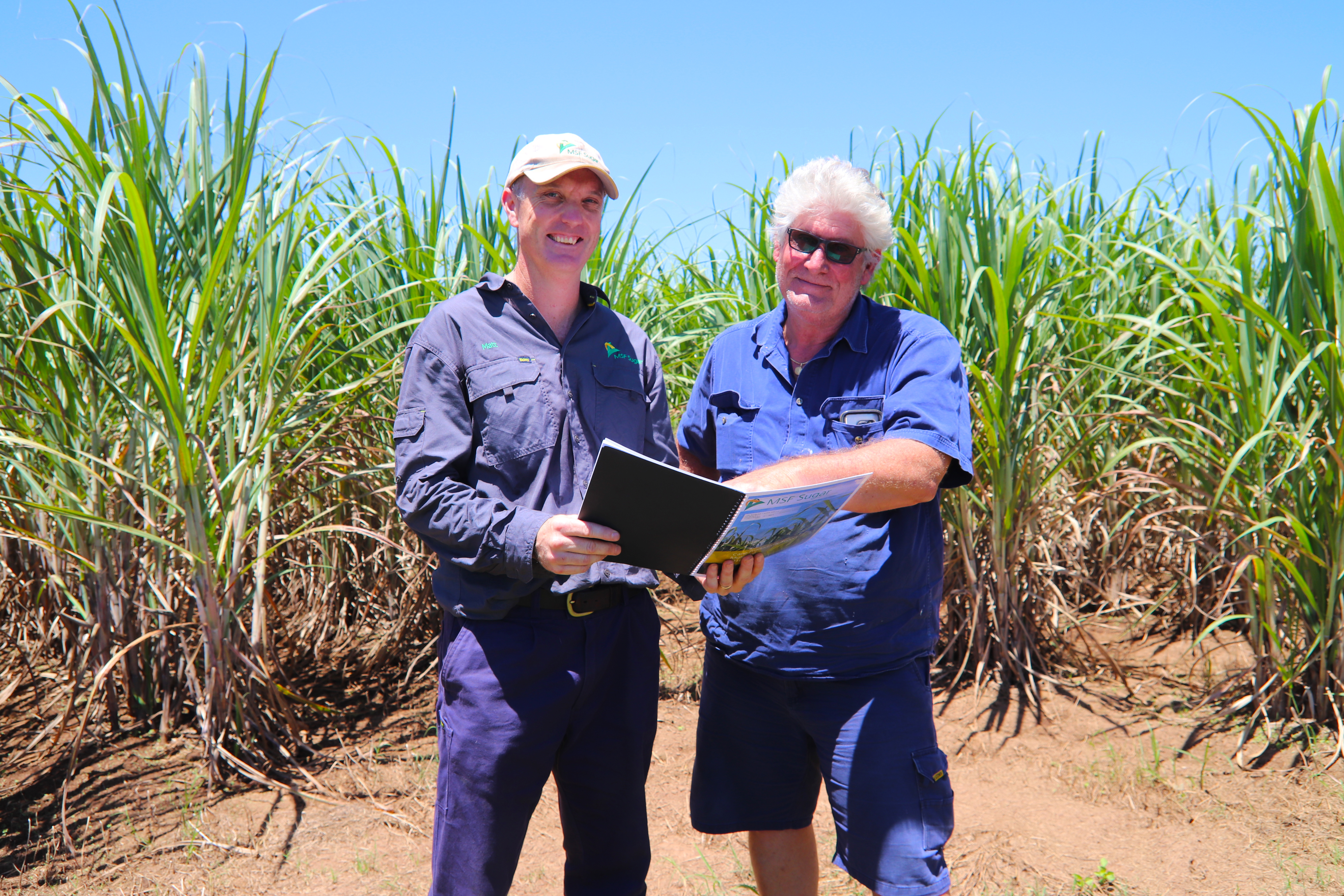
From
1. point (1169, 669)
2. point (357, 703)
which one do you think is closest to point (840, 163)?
point (357, 703)

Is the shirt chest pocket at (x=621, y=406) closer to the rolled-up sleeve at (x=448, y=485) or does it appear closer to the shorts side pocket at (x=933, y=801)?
the rolled-up sleeve at (x=448, y=485)

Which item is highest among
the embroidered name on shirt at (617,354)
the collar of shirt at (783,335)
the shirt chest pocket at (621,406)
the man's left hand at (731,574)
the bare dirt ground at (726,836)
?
the collar of shirt at (783,335)

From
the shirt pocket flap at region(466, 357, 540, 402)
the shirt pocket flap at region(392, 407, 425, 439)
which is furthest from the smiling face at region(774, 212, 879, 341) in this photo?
the shirt pocket flap at region(392, 407, 425, 439)

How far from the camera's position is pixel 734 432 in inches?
77.7

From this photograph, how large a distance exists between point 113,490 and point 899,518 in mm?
2245

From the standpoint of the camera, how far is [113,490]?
262cm

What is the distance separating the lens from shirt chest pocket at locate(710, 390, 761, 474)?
1946mm

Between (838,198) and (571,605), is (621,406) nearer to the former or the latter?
(571,605)

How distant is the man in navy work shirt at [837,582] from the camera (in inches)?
67.6

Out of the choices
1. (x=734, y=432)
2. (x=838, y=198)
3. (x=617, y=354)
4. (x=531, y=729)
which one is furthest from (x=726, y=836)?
(x=838, y=198)

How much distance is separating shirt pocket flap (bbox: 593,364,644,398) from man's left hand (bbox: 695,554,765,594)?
448 mm

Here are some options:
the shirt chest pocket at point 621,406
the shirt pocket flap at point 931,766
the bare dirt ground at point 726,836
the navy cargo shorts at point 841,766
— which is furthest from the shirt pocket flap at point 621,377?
the bare dirt ground at point 726,836

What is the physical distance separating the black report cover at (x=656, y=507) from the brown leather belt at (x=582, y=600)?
27 centimetres

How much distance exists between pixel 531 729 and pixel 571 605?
0.79 ft
